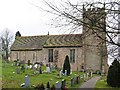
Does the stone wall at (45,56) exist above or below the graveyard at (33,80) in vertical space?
above

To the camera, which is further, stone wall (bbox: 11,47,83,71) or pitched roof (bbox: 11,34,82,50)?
pitched roof (bbox: 11,34,82,50)

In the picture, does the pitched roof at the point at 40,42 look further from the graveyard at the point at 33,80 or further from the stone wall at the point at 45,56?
the graveyard at the point at 33,80

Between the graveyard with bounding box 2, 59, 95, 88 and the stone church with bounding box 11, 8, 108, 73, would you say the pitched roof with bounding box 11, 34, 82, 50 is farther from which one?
the graveyard with bounding box 2, 59, 95, 88

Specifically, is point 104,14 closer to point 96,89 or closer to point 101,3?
point 101,3

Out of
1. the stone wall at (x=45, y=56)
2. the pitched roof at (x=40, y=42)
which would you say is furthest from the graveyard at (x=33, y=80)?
the pitched roof at (x=40, y=42)

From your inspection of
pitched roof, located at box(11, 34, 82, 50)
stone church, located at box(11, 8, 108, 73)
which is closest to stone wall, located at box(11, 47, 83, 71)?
stone church, located at box(11, 8, 108, 73)

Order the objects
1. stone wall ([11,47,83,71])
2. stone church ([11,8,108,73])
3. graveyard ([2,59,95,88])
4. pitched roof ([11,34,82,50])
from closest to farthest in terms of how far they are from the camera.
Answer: graveyard ([2,59,95,88])
stone church ([11,8,108,73])
stone wall ([11,47,83,71])
pitched roof ([11,34,82,50])

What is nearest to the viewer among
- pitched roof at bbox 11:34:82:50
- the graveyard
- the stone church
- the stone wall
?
the graveyard

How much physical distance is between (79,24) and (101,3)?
747mm

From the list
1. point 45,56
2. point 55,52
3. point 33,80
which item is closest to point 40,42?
point 45,56

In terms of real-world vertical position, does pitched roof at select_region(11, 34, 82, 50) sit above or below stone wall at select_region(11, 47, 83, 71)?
above

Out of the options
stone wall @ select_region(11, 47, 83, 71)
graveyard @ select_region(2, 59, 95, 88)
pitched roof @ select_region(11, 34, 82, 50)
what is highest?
pitched roof @ select_region(11, 34, 82, 50)

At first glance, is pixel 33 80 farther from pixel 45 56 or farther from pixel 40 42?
pixel 40 42

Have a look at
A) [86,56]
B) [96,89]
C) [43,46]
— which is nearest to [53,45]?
[43,46]
